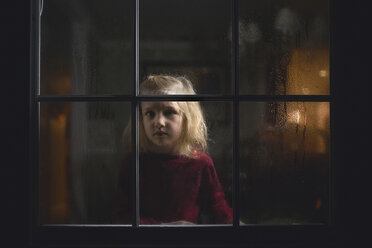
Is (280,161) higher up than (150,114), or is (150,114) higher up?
(150,114)

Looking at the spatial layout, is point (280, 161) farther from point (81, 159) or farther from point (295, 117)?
point (81, 159)

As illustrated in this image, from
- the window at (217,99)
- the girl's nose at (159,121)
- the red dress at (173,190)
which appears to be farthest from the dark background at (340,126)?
the girl's nose at (159,121)

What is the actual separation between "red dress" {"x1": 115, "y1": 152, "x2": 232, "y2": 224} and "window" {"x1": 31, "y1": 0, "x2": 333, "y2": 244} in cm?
5

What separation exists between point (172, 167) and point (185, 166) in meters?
0.06

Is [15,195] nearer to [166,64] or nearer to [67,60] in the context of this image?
[67,60]

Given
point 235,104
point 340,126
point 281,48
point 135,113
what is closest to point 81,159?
point 135,113

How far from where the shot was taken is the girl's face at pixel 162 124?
179 cm

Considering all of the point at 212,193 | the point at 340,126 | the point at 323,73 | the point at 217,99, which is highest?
the point at 323,73

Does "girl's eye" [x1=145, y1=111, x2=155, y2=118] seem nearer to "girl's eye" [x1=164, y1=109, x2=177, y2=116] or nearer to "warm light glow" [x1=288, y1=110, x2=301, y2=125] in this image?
"girl's eye" [x1=164, y1=109, x2=177, y2=116]

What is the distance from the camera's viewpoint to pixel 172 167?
6.03 ft

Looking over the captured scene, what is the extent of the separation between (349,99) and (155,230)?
97 centimetres

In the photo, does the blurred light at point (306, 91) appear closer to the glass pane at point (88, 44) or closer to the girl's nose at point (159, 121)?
the girl's nose at point (159, 121)

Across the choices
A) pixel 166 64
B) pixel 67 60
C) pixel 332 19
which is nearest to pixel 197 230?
pixel 166 64

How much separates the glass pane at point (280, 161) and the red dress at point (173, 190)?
0.14m
